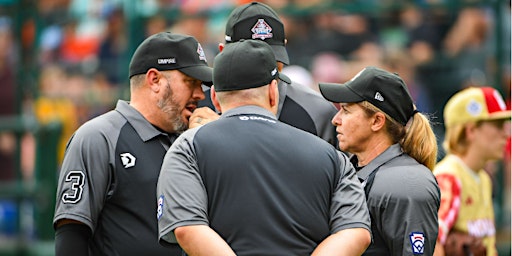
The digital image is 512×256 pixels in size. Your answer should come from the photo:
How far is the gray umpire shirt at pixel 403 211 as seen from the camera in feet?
14.8

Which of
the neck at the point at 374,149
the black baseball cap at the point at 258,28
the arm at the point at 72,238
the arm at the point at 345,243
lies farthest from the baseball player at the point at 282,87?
the arm at the point at 345,243

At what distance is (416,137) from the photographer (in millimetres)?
4879

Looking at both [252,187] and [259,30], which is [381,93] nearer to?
[259,30]

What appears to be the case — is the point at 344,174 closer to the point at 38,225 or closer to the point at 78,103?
the point at 38,225

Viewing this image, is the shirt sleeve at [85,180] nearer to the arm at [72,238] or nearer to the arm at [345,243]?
the arm at [72,238]

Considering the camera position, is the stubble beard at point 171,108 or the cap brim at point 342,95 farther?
the stubble beard at point 171,108

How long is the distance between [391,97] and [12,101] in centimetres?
645

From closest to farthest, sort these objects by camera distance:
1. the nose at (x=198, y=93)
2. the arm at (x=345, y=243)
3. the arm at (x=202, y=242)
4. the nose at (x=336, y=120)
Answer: the arm at (x=202, y=242) < the arm at (x=345, y=243) < the nose at (x=336, y=120) < the nose at (x=198, y=93)

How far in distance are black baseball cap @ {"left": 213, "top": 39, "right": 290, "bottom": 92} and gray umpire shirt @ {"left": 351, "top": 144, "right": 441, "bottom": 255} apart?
0.79 meters

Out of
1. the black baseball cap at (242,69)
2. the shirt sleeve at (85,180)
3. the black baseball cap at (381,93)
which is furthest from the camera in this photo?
the black baseball cap at (381,93)

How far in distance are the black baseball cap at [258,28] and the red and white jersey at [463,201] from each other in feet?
5.28

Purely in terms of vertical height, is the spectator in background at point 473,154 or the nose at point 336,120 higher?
the nose at point 336,120

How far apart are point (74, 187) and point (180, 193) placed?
94cm

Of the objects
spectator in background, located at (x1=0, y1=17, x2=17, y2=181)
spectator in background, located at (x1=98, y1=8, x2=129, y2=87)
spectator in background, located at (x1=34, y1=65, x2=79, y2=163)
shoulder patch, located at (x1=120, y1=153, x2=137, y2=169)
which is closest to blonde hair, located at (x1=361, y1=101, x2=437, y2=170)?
shoulder patch, located at (x1=120, y1=153, x2=137, y2=169)
